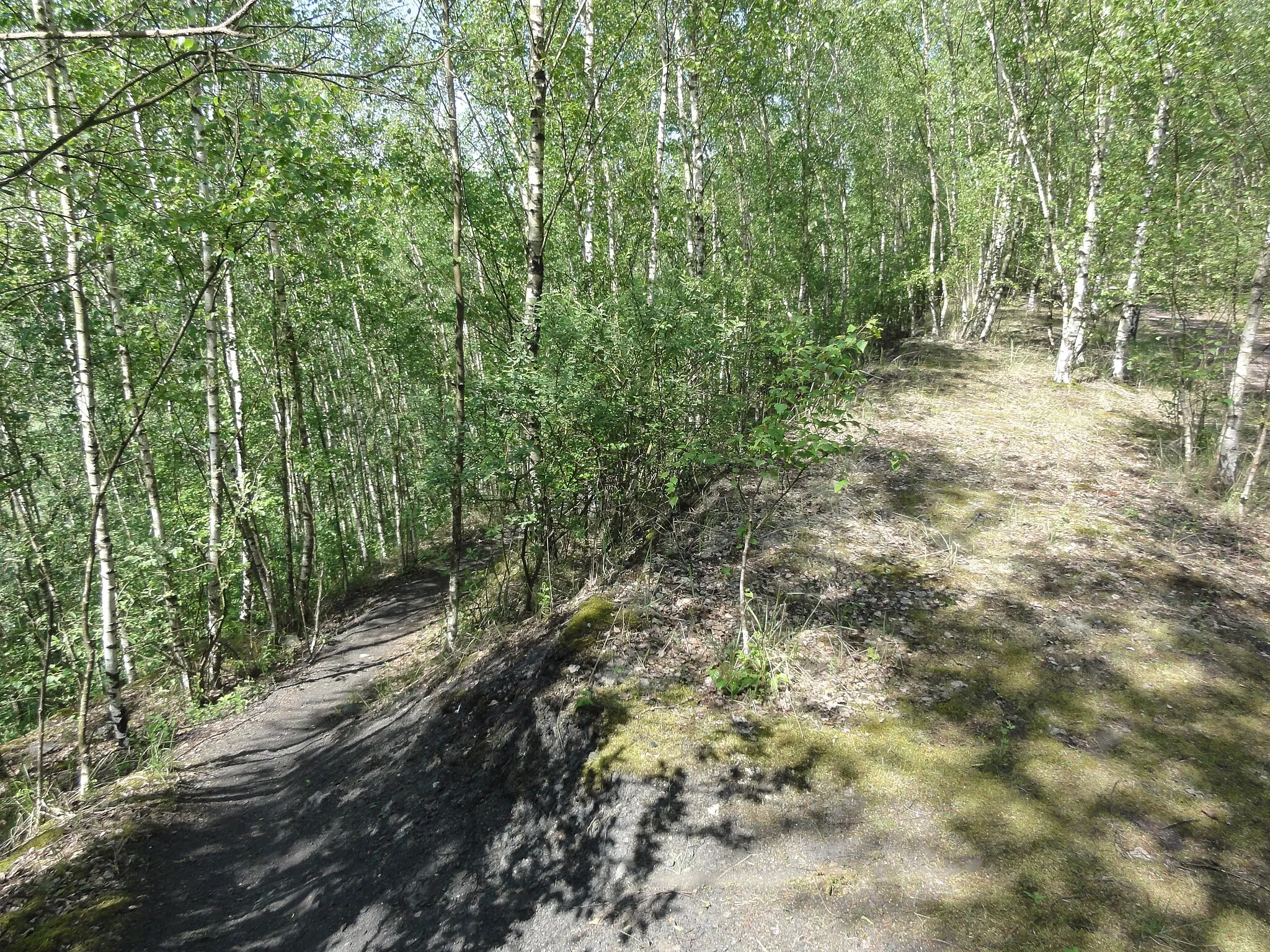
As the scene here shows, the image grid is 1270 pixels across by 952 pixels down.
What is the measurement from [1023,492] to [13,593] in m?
17.2

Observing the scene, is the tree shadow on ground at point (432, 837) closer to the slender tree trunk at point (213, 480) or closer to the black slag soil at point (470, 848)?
the black slag soil at point (470, 848)

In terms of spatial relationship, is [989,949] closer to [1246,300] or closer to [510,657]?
[510,657]

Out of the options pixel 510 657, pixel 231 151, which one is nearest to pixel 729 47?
pixel 231 151

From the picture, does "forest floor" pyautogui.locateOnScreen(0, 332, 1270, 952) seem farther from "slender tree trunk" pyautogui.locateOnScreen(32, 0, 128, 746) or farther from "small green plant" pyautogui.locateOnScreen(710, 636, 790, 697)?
"slender tree trunk" pyautogui.locateOnScreen(32, 0, 128, 746)

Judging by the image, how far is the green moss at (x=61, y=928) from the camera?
13.8 feet

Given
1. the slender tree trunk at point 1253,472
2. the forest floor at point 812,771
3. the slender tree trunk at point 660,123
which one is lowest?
the forest floor at point 812,771

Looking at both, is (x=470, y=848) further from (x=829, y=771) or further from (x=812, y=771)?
(x=829, y=771)

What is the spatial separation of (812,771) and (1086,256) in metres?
13.0

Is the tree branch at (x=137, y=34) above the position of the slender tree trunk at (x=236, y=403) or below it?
above

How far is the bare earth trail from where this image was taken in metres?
3.11

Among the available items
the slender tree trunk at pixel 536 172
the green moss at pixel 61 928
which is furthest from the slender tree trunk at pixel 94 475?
the slender tree trunk at pixel 536 172

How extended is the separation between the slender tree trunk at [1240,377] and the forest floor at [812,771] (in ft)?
1.61

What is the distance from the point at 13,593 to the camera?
980 cm

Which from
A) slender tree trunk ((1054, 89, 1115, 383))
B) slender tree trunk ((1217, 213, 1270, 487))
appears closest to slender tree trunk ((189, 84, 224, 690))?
slender tree trunk ((1217, 213, 1270, 487))
